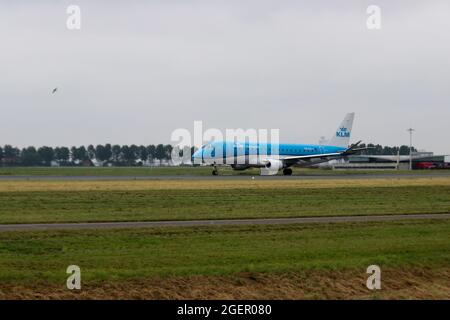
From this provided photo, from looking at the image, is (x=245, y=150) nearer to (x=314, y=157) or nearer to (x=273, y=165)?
(x=273, y=165)

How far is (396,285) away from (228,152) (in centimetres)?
6509

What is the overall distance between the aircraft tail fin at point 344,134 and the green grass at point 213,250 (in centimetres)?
6893

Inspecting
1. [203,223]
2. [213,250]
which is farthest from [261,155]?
[213,250]

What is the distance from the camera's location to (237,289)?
1933 centimetres

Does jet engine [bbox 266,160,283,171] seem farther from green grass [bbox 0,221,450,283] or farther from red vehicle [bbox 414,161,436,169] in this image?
red vehicle [bbox 414,161,436,169]

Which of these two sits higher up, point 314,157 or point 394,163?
point 314,157

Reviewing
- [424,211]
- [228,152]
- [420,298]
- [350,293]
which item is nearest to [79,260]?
[350,293]

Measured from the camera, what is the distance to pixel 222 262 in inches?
840

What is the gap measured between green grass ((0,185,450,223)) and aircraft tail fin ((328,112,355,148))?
45.2m

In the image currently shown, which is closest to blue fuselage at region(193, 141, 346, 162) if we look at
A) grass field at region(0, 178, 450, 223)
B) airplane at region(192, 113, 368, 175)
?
airplane at region(192, 113, 368, 175)

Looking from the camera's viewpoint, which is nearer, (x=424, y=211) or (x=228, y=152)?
(x=424, y=211)

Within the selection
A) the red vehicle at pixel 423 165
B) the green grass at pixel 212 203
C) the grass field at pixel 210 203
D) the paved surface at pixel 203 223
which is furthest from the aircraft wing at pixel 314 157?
the paved surface at pixel 203 223

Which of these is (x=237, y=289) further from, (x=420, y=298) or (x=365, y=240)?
(x=365, y=240)

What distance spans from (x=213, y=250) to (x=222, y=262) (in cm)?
191
